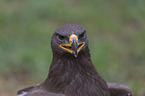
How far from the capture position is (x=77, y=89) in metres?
4.37

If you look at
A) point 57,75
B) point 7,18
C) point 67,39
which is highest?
point 7,18

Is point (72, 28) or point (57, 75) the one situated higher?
point (72, 28)

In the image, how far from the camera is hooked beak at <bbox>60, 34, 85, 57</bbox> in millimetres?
4117

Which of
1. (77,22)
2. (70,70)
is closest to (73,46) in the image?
(70,70)

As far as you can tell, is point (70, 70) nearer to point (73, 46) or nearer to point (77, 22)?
point (73, 46)

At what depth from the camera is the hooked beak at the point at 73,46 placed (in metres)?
4.12

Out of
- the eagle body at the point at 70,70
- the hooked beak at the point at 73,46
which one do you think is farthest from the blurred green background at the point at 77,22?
the hooked beak at the point at 73,46

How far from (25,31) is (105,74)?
2610 millimetres

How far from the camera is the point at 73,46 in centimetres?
414

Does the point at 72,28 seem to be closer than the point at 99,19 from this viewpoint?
Yes

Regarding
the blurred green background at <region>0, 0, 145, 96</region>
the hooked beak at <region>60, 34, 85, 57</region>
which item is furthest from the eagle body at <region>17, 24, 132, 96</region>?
the blurred green background at <region>0, 0, 145, 96</region>

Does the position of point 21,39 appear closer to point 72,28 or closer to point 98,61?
point 98,61

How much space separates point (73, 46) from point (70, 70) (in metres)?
0.40

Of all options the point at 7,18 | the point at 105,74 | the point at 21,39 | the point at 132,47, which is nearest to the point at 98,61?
the point at 105,74
